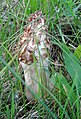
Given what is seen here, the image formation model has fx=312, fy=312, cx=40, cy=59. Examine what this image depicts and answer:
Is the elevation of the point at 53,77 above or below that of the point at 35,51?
below

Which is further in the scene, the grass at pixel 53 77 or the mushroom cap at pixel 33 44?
the mushroom cap at pixel 33 44

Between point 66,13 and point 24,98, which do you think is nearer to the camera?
point 24,98

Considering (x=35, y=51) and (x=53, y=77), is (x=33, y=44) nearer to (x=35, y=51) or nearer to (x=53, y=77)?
(x=35, y=51)

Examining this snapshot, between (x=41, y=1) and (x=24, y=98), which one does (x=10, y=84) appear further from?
(x=41, y=1)

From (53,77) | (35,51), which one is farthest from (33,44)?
(53,77)

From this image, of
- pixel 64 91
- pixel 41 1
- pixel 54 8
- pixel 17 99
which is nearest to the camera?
pixel 64 91

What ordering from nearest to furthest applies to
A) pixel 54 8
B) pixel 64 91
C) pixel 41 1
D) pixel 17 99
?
pixel 64 91
pixel 17 99
pixel 54 8
pixel 41 1

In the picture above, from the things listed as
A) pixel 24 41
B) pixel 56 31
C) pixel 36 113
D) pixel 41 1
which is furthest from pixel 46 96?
pixel 41 1

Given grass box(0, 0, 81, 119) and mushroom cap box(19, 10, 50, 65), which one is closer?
grass box(0, 0, 81, 119)
